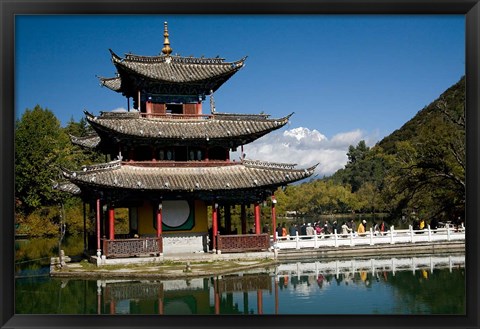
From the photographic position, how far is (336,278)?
67.1 feet

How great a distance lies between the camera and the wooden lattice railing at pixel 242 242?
23.9 m

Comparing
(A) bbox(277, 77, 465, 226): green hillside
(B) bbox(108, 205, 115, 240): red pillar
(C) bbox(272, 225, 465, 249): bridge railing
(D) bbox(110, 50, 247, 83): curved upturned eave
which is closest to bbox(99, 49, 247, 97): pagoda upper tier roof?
(D) bbox(110, 50, 247, 83): curved upturned eave

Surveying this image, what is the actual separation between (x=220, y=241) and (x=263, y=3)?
14977 mm

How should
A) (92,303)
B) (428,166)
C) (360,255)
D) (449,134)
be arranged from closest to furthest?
(92,303) < (428,166) < (449,134) < (360,255)

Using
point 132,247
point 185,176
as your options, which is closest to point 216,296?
point 132,247

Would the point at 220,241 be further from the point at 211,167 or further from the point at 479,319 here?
the point at 479,319

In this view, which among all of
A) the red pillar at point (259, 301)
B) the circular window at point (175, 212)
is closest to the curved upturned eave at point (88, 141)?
the circular window at point (175, 212)

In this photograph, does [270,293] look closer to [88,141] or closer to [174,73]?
[174,73]

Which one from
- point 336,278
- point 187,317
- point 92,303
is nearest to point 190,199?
point 336,278

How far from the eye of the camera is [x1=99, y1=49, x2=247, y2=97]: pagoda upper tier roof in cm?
2505

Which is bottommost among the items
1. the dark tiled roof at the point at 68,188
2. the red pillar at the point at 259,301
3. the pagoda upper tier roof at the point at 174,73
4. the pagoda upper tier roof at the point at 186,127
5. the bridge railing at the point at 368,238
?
the red pillar at the point at 259,301

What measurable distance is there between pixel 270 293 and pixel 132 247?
696cm

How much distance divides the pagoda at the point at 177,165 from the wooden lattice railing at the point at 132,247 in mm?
36

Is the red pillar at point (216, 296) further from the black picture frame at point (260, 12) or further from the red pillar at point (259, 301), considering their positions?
the black picture frame at point (260, 12)
